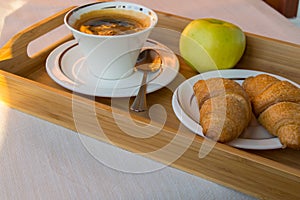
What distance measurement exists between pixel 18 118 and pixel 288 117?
37cm

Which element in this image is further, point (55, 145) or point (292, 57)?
point (292, 57)

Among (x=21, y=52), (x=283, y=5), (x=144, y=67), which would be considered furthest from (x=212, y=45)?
(x=283, y=5)

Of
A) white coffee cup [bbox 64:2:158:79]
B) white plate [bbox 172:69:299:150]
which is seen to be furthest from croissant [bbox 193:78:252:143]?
white coffee cup [bbox 64:2:158:79]

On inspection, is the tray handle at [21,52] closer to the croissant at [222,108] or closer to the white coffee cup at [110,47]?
the white coffee cup at [110,47]

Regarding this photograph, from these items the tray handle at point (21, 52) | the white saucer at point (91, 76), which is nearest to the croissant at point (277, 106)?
the white saucer at point (91, 76)

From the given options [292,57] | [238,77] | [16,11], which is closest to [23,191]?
[238,77]

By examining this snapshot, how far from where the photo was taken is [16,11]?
967 millimetres

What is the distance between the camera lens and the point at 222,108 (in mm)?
513

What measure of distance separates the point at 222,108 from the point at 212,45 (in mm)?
181

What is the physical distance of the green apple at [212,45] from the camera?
0.66 metres

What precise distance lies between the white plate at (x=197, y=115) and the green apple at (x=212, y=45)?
0.03 meters

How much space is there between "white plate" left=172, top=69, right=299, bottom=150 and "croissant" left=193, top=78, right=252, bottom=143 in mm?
11

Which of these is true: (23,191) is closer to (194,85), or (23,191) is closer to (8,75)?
(8,75)

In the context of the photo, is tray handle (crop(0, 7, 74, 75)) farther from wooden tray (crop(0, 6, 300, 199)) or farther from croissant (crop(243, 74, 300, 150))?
croissant (crop(243, 74, 300, 150))
